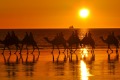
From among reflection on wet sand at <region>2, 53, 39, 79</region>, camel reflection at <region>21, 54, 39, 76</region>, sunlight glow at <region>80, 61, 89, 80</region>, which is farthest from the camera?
camel reflection at <region>21, 54, 39, 76</region>

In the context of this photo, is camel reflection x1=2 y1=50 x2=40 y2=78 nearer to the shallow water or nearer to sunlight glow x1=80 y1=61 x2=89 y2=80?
the shallow water

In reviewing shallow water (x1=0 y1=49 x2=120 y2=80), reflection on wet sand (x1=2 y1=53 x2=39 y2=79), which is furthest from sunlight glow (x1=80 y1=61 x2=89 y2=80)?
reflection on wet sand (x1=2 y1=53 x2=39 y2=79)

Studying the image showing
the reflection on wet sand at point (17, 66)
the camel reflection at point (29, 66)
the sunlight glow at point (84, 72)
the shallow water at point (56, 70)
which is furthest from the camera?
the camel reflection at point (29, 66)

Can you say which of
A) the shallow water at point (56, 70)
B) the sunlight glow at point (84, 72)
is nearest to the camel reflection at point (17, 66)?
the shallow water at point (56, 70)

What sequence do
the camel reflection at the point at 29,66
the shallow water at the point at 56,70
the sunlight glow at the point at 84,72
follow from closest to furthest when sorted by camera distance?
the sunlight glow at the point at 84,72
the shallow water at the point at 56,70
the camel reflection at the point at 29,66

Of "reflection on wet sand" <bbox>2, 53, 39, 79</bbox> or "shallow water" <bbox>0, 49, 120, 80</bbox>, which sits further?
"reflection on wet sand" <bbox>2, 53, 39, 79</bbox>

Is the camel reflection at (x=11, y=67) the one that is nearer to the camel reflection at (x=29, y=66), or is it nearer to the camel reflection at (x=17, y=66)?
the camel reflection at (x=17, y=66)

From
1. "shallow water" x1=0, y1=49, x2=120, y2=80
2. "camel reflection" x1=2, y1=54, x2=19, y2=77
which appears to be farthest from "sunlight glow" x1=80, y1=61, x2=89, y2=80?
"camel reflection" x1=2, y1=54, x2=19, y2=77

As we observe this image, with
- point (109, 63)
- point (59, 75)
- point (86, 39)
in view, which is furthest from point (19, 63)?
point (86, 39)

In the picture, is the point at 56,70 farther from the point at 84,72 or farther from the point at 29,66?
the point at 29,66

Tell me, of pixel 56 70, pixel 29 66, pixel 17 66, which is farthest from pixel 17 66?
pixel 56 70

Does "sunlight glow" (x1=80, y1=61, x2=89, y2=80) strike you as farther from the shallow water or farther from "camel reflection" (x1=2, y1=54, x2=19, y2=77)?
"camel reflection" (x1=2, y1=54, x2=19, y2=77)

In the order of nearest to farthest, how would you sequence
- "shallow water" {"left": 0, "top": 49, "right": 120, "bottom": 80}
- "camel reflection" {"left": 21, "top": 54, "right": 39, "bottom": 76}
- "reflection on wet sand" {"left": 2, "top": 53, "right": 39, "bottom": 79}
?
"shallow water" {"left": 0, "top": 49, "right": 120, "bottom": 80} → "reflection on wet sand" {"left": 2, "top": 53, "right": 39, "bottom": 79} → "camel reflection" {"left": 21, "top": 54, "right": 39, "bottom": 76}

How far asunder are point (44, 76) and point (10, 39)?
16.0m
